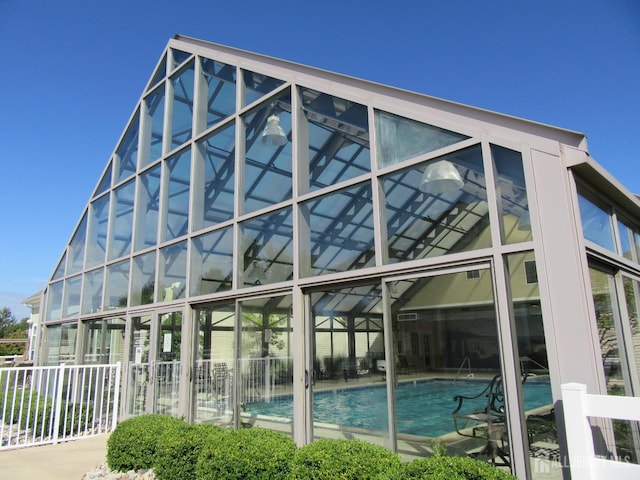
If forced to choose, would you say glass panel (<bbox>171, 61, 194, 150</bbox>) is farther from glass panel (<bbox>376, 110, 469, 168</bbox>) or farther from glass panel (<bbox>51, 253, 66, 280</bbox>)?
glass panel (<bbox>51, 253, 66, 280</bbox>)

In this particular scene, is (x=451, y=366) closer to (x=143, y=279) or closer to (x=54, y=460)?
(x=54, y=460)

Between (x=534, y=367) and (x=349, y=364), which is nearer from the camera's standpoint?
(x=534, y=367)

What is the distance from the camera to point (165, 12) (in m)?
9.16

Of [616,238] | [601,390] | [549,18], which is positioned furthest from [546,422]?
[549,18]

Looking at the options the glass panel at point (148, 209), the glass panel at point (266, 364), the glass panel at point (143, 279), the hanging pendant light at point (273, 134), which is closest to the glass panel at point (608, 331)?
the glass panel at point (266, 364)

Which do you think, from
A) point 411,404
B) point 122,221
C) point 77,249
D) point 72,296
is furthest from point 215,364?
point 77,249

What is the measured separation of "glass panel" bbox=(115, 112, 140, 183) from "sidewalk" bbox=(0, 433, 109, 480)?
5.38m

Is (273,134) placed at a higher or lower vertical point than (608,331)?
higher

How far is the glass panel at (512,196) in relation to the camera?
348 cm

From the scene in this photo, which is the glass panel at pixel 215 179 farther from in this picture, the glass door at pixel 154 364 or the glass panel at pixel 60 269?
the glass panel at pixel 60 269

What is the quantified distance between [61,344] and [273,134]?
845 centimetres

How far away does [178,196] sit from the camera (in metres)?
7.78

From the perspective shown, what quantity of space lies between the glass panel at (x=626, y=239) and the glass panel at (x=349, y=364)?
2731 millimetres

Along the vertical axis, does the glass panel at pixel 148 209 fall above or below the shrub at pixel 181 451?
above
